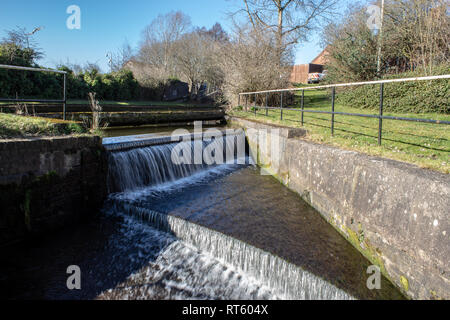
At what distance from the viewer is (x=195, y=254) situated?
4309 mm

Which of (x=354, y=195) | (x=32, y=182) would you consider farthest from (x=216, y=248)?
(x=32, y=182)

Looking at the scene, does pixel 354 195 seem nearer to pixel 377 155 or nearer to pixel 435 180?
pixel 377 155

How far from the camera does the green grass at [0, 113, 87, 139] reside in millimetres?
4688

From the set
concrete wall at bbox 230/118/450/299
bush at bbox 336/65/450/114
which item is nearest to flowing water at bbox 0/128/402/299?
concrete wall at bbox 230/118/450/299

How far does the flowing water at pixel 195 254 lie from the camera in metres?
3.54

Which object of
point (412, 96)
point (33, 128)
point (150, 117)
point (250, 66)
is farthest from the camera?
point (250, 66)

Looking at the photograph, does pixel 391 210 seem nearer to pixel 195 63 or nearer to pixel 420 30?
pixel 420 30

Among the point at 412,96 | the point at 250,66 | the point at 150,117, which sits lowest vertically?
the point at 150,117

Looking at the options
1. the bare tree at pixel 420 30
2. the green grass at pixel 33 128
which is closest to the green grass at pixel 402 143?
the green grass at pixel 33 128

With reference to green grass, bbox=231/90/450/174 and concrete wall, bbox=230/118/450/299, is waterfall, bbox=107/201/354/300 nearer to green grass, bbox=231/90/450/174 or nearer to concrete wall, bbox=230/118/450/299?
concrete wall, bbox=230/118/450/299

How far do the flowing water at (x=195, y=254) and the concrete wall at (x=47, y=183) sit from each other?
0.28m

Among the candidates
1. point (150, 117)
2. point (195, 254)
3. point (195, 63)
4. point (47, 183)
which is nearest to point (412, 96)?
point (150, 117)

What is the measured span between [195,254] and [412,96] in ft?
35.2
